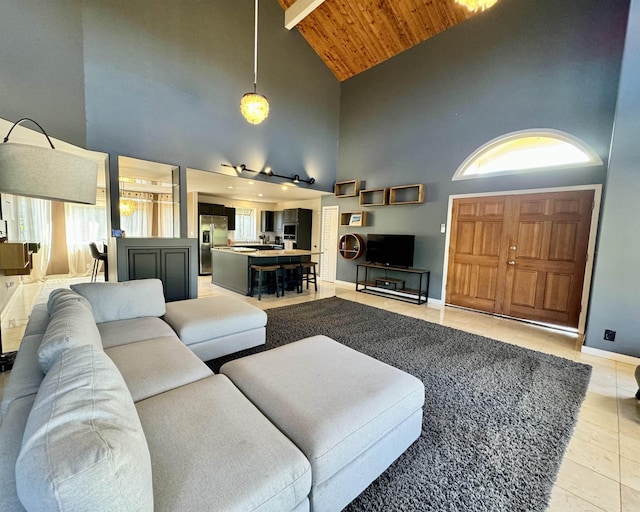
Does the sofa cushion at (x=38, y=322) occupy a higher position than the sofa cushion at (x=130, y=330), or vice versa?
the sofa cushion at (x=38, y=322)

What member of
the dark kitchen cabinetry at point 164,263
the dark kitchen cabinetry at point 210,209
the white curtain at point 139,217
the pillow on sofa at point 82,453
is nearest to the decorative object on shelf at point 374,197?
the dark kitchen cabinetry at point 164,263

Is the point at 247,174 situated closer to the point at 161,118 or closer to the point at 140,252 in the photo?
the point at 161,118

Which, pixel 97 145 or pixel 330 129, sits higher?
pixel 330 129

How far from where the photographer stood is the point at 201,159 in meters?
5.02

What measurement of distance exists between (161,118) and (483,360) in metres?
5.62

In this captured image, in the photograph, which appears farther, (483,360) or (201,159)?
(201,159)

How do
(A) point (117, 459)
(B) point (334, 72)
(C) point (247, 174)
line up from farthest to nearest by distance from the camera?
(B) point (334, 72) → (C) point (247, 174) → (A) point (117, 459)

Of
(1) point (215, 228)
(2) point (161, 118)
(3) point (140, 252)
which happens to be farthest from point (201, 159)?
(1) point (215, 228)

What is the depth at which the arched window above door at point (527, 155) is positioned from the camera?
152 inches

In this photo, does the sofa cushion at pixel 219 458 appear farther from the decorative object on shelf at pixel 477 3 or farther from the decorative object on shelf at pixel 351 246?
the decorative object on shelf at pixel 351 246

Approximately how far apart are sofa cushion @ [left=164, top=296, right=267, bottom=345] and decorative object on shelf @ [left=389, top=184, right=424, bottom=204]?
3.83m

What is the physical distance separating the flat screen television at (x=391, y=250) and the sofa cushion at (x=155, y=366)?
4.46 metres

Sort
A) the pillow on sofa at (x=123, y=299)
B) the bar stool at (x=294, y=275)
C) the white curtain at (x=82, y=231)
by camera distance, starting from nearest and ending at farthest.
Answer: the pillow on sofa at (x=123, y=299) < the bar stool at (x=294, y=275) < the white curtain at (x=82, y=231)

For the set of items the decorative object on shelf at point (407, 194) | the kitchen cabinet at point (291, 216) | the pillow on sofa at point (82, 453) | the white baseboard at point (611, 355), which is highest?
the decorative object on shelf at point (407, 194)
